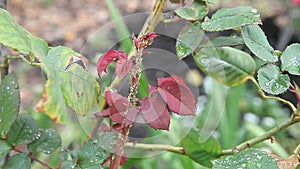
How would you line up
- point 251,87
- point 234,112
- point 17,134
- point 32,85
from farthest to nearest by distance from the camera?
point 32,85
point 251,87
point 234,112
point 17,134

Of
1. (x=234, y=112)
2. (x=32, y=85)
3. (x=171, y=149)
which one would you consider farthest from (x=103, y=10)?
(x=171, y=149)

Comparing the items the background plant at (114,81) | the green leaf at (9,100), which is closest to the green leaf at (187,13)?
the background plant at (114,81)

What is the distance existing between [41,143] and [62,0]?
3.96 meters

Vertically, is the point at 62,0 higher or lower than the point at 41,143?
lower

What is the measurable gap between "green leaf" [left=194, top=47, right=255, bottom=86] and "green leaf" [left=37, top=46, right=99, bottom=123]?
269mm

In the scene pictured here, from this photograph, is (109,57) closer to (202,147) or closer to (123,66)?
(123,66)

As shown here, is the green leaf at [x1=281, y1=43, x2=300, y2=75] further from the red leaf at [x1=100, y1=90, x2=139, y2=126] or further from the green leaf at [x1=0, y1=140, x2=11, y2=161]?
the green leaf at [x1=0, y1=140, x2=11, y2=161]

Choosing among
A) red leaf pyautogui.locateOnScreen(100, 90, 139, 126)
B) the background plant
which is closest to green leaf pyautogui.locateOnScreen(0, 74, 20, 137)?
the background plant

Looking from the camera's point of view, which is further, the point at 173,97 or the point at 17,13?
the point at 17,13

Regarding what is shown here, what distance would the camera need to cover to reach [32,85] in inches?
136

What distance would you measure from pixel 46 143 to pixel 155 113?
20 centimetres

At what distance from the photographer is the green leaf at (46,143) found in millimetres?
659

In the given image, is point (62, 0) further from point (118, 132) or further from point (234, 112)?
point (118, 132)

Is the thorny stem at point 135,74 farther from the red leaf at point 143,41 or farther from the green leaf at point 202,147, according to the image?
the green leaf at point 202,147
